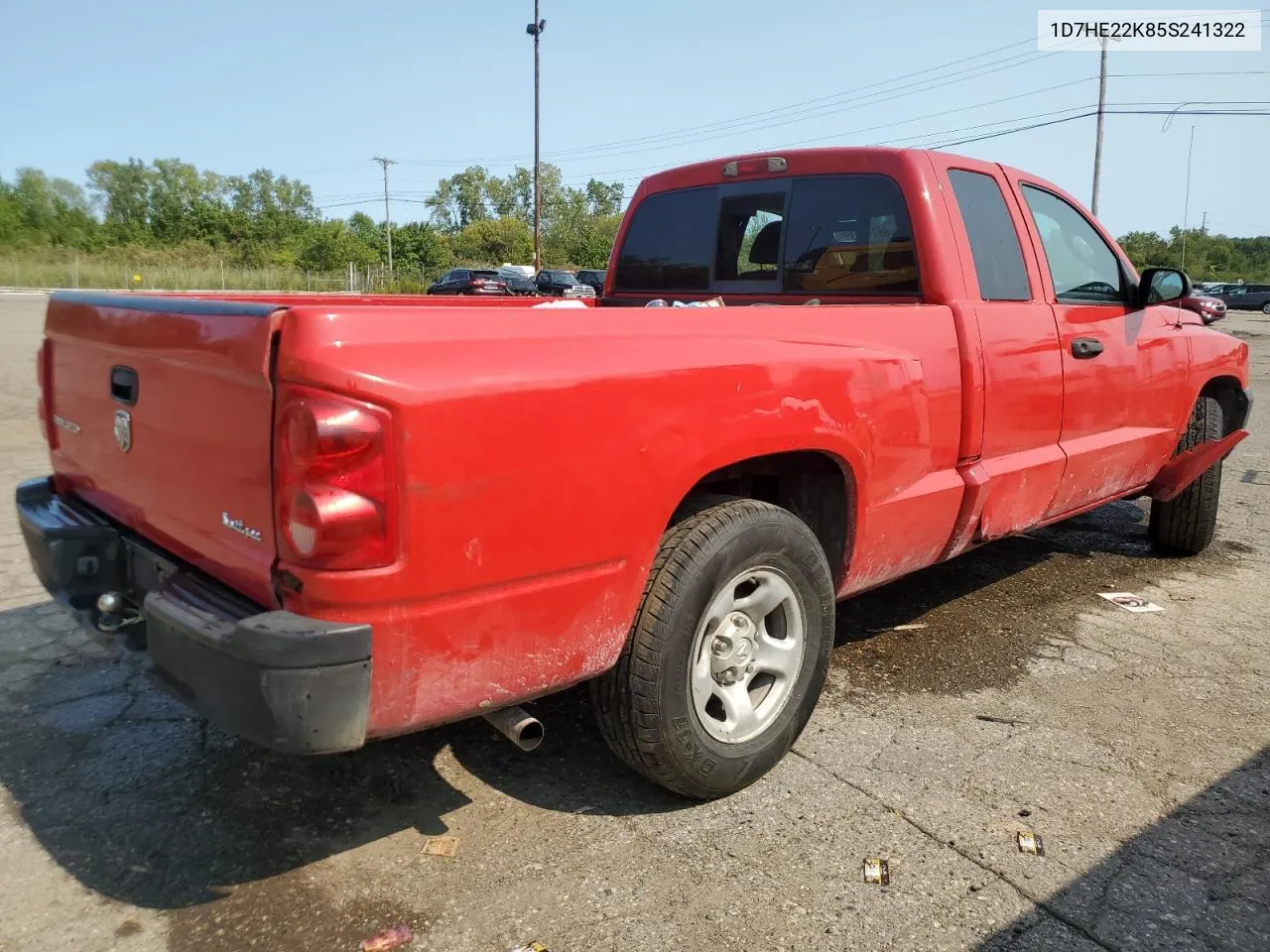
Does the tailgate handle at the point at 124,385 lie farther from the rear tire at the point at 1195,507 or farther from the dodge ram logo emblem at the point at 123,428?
the rear tire at the point at 1195,507

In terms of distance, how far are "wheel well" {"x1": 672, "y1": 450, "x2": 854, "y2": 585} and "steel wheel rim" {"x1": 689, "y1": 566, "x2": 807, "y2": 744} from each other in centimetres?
33

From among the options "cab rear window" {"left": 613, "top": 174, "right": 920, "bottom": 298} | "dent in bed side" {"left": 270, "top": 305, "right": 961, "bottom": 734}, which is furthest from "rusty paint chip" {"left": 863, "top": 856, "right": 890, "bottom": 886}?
"cab rear window" {"left": 613, "top": 174, "right": 920, "bottom": 298}

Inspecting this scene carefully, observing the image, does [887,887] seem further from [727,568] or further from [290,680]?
[290,680]

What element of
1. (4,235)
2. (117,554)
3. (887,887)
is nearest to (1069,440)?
(887,887)

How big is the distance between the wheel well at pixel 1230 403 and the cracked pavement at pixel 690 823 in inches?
69.9

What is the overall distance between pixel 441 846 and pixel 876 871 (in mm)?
1182

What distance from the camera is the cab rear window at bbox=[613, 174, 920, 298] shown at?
360 centimetres

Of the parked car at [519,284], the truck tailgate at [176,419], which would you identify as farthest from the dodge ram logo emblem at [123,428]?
the parked car at [519,284]

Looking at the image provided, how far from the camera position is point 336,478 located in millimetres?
1896

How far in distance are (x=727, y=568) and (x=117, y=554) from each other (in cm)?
172

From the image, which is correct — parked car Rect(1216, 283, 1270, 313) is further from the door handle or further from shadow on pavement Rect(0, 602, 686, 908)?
shadow on pavement Rect(0, 602, 686, 908)

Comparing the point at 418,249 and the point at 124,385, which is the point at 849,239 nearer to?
the point at 124,385

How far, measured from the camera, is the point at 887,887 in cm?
242

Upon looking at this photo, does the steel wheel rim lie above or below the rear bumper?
below
